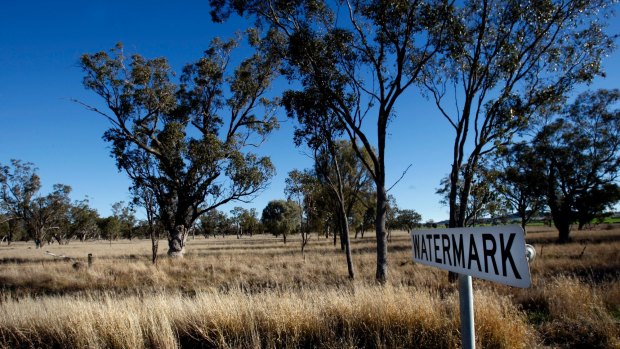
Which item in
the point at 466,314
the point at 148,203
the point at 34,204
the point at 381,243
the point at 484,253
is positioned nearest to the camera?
the point at 484,253

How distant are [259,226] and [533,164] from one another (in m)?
79.9

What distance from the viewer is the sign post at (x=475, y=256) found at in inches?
76.8

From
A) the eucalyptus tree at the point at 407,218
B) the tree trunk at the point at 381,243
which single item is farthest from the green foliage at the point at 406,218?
the tree trunk at the point at 381,243

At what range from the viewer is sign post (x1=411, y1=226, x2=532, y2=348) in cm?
195

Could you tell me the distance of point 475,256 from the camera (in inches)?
92.3

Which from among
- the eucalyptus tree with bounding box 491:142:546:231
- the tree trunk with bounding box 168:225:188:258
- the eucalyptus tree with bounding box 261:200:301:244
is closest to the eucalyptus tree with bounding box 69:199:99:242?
the eucalyptus tree with bounding box 261:200:301:244

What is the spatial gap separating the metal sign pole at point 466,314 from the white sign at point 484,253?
0.17 metres

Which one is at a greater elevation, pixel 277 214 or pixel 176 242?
pixel 277 214

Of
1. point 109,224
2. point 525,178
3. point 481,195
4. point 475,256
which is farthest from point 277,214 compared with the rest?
point 475,256

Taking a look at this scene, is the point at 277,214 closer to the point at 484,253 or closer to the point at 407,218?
the point at 407,218

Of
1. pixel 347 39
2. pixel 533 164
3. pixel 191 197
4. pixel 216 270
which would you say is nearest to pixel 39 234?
pixel 191 197

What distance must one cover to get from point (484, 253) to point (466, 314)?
2.14 ft

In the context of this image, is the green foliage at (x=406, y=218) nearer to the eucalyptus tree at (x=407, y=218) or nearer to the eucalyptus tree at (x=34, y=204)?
the eucalyptus tree at (x=407, y=218)

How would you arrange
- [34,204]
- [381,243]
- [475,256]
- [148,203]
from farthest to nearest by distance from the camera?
[34,204], [148,203], [381,243], [475,256]
